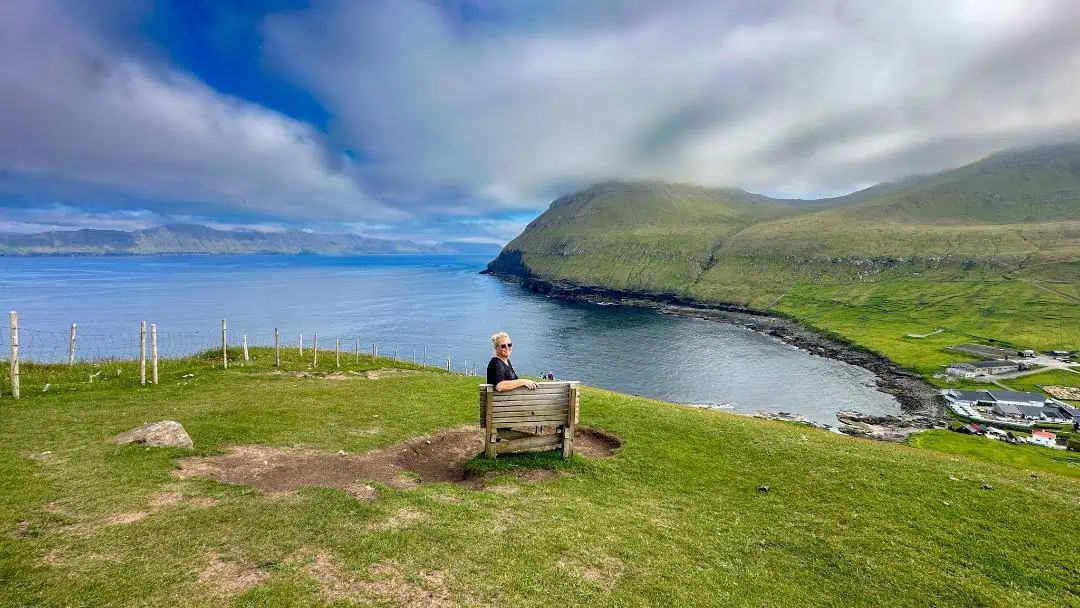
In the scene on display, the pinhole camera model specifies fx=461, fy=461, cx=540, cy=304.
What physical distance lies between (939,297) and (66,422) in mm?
206892

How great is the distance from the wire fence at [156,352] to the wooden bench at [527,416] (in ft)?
51.6

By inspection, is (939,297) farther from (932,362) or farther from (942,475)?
(942,475)

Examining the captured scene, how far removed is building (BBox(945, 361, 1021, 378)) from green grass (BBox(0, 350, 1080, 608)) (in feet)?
355

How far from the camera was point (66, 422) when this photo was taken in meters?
14.7

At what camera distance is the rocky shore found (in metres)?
68.9

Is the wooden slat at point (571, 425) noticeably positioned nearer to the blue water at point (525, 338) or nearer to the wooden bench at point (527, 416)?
the wooden bench at point (527, 416)

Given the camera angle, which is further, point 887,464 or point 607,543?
point 887,464

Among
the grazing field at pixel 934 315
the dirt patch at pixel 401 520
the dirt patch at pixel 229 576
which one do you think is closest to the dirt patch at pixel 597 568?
the dirt patch at pixel 401 520

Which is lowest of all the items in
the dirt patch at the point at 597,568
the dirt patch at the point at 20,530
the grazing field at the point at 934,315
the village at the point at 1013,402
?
the village at the point at 1013,402

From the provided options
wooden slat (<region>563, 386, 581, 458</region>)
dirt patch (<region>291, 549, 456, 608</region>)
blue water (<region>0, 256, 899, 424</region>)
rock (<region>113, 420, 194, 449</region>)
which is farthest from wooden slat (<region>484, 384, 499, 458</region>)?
blue water (<region>0, 256, 899, 424</region>)

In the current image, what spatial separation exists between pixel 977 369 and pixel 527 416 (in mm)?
123571

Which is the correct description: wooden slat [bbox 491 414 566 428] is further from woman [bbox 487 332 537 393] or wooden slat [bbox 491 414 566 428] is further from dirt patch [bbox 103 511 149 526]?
dirt patch [bbox 103 511 149 526]

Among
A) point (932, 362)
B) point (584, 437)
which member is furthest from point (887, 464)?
point (932, 362)

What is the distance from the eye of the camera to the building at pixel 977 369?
313 feet
